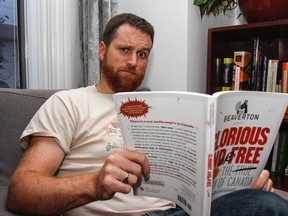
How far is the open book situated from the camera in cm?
61

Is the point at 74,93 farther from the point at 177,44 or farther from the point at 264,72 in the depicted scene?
the point at 264,72

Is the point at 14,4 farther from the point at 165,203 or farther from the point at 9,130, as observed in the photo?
the point at 165,203

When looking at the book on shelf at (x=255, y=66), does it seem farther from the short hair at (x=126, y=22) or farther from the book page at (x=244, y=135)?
the book page at (x=244, y=135)

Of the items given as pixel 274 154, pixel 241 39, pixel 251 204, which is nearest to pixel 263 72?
pixel 241 39

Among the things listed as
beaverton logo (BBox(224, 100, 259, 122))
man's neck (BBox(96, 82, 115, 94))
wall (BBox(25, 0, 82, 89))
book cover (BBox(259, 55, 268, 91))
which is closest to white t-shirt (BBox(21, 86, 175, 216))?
man's neck (BBox(96, 82, 115, 94))

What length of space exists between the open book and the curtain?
39.0 inches

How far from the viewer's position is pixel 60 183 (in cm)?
75

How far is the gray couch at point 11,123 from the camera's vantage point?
1.07 meters

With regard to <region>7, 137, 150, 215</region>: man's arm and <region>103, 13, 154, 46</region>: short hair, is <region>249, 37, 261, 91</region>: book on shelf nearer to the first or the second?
<region>103, 13, 154, 46</region>: short hair

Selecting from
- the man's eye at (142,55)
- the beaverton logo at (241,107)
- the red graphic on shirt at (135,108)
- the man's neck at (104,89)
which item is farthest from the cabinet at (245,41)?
the red graphic on shirt at (135,108)

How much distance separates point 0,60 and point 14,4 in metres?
0.34

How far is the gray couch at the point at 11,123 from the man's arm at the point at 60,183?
0.76ft

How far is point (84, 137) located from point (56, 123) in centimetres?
11

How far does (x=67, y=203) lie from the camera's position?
74cm
